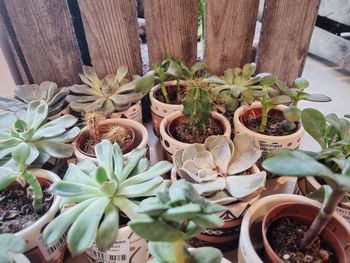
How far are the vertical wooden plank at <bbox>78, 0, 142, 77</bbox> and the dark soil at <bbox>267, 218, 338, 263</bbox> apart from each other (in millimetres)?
668

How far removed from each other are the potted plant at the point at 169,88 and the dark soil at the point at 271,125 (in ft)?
0.69

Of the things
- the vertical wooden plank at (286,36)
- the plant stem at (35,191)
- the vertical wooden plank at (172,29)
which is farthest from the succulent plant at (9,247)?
the vertical wooden plank at (286,36)

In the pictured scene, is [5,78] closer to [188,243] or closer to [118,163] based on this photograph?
[118,163]

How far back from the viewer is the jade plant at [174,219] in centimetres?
33

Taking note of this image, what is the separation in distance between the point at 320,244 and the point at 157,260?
12.0 inches

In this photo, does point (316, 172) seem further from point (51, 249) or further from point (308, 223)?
point (51, 249)

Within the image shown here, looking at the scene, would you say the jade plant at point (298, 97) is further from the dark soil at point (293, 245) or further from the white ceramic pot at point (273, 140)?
the dark soil at point (293, 245)

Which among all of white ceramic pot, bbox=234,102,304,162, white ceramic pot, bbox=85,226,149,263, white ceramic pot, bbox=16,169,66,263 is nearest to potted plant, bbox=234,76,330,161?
white ceramic pot, bbox=234,102,304,162

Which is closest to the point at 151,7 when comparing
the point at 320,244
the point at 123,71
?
the point at 123,71

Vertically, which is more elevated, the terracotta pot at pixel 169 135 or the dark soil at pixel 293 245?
the terracotta pot at pixel 169 135

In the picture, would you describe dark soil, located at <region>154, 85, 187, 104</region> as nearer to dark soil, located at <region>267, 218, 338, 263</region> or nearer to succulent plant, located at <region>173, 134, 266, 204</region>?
succulent plant, located at <region>173, 134, 266, 204</region>

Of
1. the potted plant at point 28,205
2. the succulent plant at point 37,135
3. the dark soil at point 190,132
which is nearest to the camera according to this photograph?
the potted plant at point 28,205

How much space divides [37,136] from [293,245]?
23.3 inches

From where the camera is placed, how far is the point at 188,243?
0.66m
